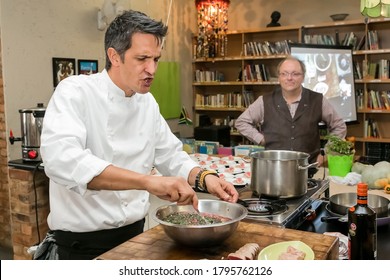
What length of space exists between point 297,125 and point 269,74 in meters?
2.95

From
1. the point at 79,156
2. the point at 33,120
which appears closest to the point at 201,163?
the point at 33,120

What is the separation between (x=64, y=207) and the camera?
155 centimetres

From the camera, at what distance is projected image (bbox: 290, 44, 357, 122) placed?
4.50m

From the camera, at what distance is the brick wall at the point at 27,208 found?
2.91 meters

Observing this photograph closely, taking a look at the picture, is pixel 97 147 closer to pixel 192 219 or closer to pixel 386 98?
pixel 192 219

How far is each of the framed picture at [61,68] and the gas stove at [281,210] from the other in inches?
117

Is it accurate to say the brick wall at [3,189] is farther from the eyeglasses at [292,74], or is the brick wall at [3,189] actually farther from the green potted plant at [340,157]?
the green potted plant at [340,157]

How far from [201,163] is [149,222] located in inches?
21.0

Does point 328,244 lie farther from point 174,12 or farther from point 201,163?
point 174,12

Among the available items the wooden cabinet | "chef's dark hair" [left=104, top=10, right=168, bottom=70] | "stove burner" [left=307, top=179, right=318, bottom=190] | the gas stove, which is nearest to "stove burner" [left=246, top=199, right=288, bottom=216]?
the gas stove

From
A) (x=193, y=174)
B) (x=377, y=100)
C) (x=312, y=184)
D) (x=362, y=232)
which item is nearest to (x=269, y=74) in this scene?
(x=377, y=100)

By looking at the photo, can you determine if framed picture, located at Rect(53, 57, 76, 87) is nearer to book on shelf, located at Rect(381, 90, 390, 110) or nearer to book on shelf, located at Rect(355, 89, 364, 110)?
book on shelf, located at Rect(355, 89, 364, 110)

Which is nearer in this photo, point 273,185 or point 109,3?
point 273,185

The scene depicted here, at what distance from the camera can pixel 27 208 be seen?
9.51 ft
